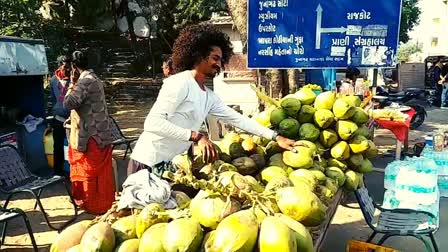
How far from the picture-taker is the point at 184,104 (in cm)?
260

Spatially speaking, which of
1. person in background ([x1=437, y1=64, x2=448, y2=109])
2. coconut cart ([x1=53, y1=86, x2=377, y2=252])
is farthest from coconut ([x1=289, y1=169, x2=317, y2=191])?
person in background ([x1=437, y1=64, x2=448, y2=109])

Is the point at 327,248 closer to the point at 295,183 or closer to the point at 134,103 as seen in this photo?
the point at 295,183

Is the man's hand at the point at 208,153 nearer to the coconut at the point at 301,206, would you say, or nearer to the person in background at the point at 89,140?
the coconut at the point at 301,206

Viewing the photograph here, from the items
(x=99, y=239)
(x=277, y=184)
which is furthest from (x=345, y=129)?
(x=99, y=239)

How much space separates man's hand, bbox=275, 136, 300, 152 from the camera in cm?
256

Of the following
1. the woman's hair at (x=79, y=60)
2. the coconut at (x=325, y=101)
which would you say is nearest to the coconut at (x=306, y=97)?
the coconut at (x=325, y=101)

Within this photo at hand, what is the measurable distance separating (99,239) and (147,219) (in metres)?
0.19

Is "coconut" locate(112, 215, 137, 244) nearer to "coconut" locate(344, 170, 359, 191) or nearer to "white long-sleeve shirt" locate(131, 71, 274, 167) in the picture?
"white long-sleeve shirt" locate(131, 71, 274, 167)

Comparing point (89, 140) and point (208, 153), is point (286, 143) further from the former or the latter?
point (89, 140)

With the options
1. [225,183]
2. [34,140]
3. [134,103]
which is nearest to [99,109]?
[34,140]

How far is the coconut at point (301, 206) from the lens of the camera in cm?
162

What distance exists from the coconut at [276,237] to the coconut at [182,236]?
0.22 meters

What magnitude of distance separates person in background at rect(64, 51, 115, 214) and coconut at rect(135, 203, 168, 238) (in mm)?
2729

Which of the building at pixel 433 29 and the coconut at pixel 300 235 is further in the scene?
the building at pixel 433 29
